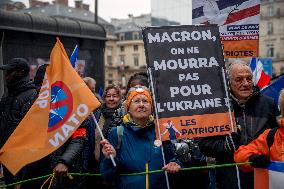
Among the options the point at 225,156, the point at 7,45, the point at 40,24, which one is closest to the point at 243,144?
the point at 225,156

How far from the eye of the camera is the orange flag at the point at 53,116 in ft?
13.0

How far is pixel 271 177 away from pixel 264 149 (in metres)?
0.21

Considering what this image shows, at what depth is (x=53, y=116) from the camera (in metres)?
4.08

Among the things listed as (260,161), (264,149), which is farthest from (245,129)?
(260,161)

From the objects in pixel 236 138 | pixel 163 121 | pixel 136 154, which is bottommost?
pixel 136 154

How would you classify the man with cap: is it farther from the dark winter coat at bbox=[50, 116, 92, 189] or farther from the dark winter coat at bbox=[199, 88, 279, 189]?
the dark winter coat at bbox=[199, 88, 279, 189]

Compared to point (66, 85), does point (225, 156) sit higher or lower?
lower

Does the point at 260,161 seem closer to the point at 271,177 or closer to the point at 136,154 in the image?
the point at 271,177

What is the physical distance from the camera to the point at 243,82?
420cm

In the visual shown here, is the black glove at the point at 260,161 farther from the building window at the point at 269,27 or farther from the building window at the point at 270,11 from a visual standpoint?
the building window at the point at 270,11

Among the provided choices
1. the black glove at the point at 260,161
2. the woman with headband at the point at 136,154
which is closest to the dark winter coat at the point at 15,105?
the woman with headband at the point at 136,154

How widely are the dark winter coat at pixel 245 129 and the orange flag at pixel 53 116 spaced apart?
1.05m

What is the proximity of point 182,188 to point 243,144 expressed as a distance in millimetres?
707

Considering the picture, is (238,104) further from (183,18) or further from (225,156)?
(183,18)
